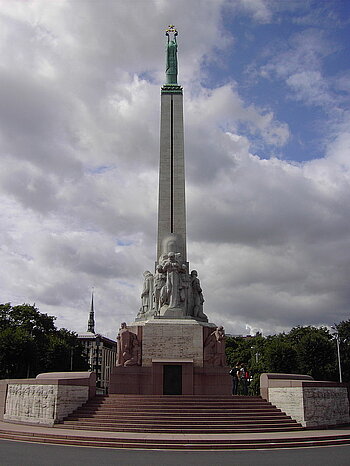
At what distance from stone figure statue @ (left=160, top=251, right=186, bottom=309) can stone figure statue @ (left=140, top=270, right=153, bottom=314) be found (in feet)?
4.92

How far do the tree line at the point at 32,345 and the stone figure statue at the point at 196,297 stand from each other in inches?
919

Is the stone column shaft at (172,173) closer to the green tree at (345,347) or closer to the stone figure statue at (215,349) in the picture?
the stone figure statue at (215,349)

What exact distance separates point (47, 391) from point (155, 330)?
713 cm

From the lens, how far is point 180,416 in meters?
18.7

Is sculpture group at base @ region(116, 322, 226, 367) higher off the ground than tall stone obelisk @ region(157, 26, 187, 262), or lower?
lower

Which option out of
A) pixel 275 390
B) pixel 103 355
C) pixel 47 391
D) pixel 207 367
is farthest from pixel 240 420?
pixel 103 355

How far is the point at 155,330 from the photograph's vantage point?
25.9 m

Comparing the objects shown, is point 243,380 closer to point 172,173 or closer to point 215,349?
point 215,349

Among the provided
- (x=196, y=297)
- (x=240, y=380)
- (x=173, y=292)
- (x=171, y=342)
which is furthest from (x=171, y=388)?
(x=196, y=297)

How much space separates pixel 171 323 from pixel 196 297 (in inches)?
110

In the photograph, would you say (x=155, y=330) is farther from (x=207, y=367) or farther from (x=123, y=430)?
(x=123, y=430)

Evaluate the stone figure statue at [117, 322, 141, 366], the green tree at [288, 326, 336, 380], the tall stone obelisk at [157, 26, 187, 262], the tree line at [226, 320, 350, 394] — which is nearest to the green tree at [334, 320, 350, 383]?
the tree line at [226, 320, 350, 394]

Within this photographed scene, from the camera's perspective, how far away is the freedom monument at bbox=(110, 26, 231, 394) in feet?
79.7

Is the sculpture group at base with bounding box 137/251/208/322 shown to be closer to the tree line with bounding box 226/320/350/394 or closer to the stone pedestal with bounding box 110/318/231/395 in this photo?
the stone pedestal with bounding box 110/318/231/395
